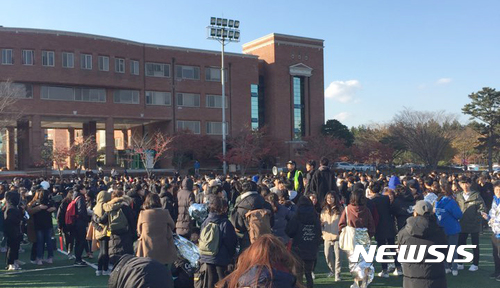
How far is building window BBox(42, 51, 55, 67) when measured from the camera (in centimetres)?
4422

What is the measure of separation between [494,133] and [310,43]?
26.1 meters

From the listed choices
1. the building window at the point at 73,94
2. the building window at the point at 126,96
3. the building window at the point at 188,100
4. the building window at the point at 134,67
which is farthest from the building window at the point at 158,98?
the building window at the point at 73,94

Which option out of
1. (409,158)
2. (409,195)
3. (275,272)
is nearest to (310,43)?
(409,158)

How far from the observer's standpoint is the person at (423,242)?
18.4ft

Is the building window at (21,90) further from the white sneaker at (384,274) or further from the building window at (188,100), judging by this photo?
the white sneaker at (384,274)

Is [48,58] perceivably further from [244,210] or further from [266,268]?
[266,268]

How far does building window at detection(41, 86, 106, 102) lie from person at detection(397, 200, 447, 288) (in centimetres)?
4508

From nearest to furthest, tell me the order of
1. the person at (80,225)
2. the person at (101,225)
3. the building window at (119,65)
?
the person at (101,225), the person at (80,225), the building window at (119,65)

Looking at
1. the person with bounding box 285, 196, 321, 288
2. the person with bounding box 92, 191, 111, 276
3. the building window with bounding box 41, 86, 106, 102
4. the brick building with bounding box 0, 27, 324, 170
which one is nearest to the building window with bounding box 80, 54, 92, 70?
the brick building with bounding box 0, 27, 324, 170

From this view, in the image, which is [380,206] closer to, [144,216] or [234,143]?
[144,216]

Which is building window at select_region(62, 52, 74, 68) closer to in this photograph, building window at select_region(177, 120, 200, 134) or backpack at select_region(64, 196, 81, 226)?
building window at select_region(177, 120, 200, 134)

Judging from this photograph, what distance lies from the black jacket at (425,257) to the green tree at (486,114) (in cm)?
5860

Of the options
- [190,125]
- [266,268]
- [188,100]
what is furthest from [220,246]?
[188,100]

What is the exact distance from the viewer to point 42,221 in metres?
10.5
